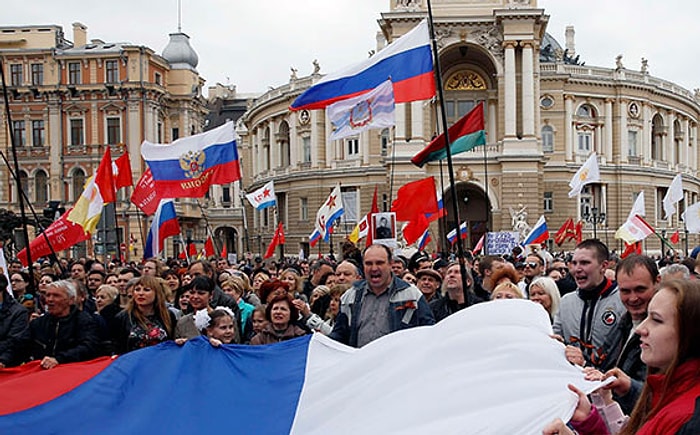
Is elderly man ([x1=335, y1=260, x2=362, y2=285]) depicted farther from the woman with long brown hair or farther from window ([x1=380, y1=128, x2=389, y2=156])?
window ([x1=380, y1=128, x2=389, y2=156])

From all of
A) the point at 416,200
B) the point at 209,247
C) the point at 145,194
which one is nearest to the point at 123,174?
the point at 145,194

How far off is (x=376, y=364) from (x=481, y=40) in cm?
4281

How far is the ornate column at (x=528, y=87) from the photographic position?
44688mm

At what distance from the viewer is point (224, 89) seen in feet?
320

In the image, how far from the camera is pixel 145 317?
22.4 ft

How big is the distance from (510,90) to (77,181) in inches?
1280

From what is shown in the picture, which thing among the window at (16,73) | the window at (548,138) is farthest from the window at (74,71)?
the window at (548,138)

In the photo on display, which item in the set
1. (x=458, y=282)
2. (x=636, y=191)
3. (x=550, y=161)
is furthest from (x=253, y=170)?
(x=458, y=282)

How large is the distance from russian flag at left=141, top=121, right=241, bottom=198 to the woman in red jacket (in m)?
12.1

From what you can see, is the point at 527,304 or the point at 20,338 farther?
the point at 20,338

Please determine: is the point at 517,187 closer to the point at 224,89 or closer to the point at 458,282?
the point at 458,282

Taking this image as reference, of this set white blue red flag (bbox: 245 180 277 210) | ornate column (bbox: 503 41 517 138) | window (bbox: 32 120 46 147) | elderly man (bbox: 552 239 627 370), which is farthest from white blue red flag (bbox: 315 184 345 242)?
window (bbox: 32 120 46 147)

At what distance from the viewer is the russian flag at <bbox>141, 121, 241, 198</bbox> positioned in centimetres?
1450

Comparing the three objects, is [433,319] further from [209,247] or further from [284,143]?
[284,143]
